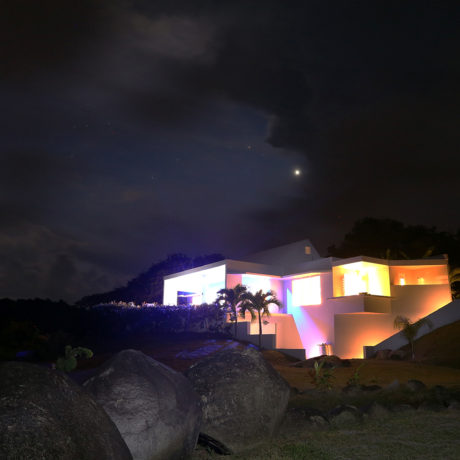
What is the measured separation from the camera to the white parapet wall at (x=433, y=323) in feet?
79.3

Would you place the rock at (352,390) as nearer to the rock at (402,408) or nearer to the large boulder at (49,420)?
the rock at (402,408)

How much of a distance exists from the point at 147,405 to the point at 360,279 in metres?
24.5

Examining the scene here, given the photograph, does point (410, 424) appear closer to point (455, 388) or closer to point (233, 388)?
point (233, 388)

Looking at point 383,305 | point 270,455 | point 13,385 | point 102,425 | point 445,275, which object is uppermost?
point 445,275

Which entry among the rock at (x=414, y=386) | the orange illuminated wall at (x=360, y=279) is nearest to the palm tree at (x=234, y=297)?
the orange illuminated wall at (x=360, y=279)

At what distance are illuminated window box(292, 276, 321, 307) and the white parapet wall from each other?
4.77 metres

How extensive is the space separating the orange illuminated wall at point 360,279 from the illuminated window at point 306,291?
4.55 ft

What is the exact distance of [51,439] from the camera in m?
3.72

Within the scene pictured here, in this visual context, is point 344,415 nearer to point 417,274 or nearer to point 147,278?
point 417,274

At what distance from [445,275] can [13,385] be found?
2858 cm

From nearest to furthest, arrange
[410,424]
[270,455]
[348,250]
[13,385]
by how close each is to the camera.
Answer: [13,385] < [270,455] < [410,424] < [348,250]

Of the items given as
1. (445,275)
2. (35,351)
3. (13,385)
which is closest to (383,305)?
(445,275)

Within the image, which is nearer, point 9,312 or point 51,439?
point 51,439

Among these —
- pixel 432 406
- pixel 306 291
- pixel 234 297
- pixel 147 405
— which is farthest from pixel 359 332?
pixel 147 405
